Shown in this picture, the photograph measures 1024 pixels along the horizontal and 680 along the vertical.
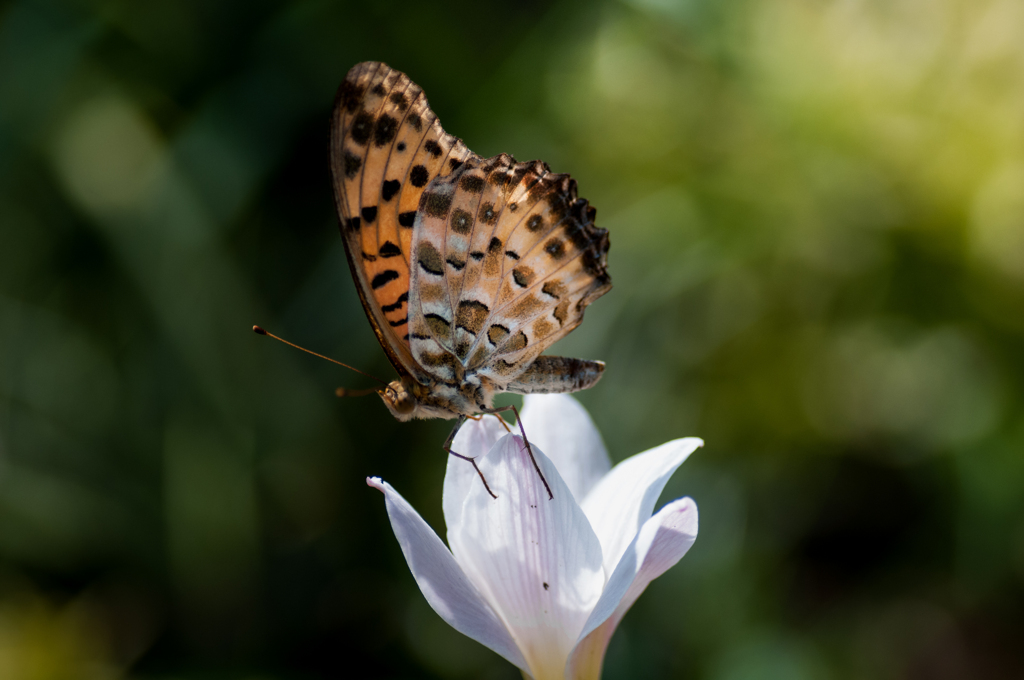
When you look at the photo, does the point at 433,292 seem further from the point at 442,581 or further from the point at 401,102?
the point at 442,581

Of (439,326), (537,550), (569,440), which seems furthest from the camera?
(439,326)

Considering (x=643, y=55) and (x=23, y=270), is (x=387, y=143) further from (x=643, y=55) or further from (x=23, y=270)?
(x=23, y=270)

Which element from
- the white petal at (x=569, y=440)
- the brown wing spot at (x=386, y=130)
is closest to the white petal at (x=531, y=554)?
the white petal at (x=569, y=440)

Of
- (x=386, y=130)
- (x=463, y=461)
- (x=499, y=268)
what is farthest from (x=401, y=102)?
(x=463, y=461)

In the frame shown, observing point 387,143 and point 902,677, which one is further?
point 902,677

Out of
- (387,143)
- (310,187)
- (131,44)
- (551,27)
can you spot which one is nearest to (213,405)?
(310,187)

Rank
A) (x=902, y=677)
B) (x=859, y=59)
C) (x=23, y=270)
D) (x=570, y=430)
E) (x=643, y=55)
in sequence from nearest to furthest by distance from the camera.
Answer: (x=570, y=430) → (x=902, y=677) → (x=859, y=59) → (x=23, y=270) → (x=643, y=55)

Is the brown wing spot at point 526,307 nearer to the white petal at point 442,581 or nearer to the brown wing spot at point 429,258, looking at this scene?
the brown wing spot at point 429,258
